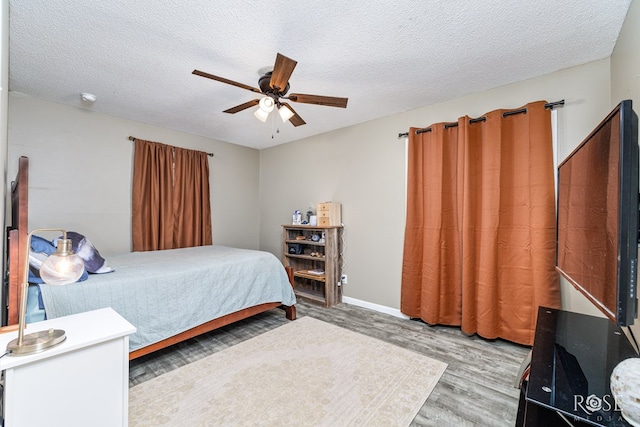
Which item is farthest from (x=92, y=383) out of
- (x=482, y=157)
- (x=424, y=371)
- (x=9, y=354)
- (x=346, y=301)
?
(x=482, y=157)

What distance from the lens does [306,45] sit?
1.96m

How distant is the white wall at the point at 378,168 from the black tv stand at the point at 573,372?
1.15 meters

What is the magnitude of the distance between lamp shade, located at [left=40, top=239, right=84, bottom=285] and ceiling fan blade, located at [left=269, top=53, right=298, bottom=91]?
1430 mm

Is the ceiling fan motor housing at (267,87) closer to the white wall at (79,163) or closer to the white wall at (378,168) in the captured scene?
the white wall at (378,168)

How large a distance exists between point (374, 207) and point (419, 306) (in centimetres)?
125


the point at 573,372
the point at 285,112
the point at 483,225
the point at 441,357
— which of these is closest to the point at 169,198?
the point at 285,112

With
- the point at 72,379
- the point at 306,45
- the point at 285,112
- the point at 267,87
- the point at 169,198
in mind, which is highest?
the point at 306,45

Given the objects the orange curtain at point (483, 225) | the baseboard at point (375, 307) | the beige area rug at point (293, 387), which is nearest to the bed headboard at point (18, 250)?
the beige area rug at point (293, 387)

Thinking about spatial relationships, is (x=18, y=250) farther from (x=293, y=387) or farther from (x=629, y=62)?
(x=629, y=62)

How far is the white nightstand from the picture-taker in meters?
1.03

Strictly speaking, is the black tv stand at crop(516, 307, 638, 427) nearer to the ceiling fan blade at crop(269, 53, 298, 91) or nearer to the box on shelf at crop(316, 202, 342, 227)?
the ceiling fan blade at crop(269, 53, 298, 91)

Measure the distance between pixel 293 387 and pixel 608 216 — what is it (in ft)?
6.24

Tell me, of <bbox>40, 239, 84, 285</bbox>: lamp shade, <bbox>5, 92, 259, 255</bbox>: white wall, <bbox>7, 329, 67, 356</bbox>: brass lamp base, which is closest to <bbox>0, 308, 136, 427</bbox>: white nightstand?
<bbox>7, 329, 67, 356</bbox>: brass lamp base

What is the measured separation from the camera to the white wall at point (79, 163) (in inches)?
110
